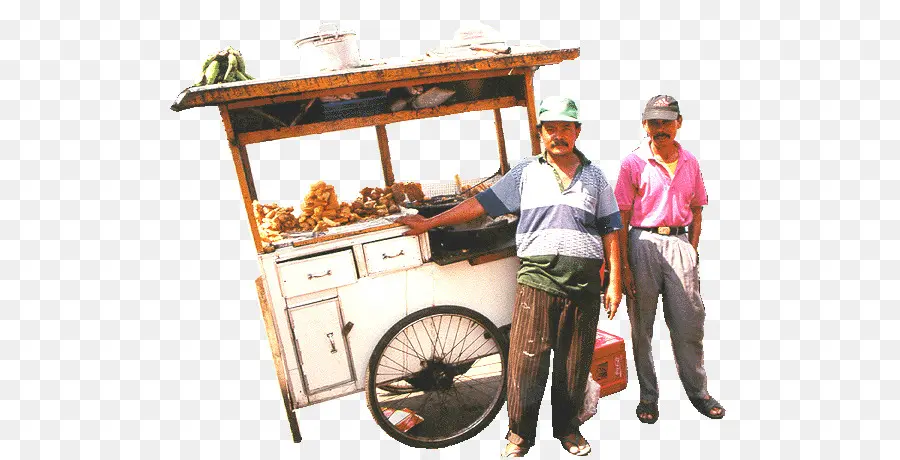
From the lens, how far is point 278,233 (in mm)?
4094

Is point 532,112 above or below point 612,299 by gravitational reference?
above

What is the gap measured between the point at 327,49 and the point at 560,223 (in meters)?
2.04

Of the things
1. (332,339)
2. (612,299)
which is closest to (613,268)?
(612,299)

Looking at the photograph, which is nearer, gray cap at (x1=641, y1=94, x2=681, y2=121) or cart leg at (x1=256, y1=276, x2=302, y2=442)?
gray cap at (x1=641, y1=94, x2=681, y2=121)

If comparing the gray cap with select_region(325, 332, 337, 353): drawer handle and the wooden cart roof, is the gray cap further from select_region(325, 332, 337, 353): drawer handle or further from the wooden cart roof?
select_region(325, 332, 337, 353): drawer handle

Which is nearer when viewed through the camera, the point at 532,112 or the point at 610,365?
the point at 532,112

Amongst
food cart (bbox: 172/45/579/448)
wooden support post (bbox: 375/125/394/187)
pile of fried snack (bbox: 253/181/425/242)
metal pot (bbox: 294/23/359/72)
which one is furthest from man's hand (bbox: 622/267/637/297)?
metal pot (bbox: 294/23/359/72)

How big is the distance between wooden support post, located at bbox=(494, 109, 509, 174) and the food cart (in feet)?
2.45

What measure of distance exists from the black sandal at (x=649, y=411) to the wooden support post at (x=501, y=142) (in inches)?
96.6

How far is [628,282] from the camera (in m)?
4.30

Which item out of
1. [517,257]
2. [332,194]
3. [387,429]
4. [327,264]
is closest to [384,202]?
[332,194]

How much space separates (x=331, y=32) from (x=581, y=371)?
3.02 m

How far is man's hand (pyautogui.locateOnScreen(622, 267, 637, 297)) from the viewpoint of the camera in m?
4.27

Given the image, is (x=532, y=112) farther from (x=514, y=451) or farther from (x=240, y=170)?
(x=514, y=451)
